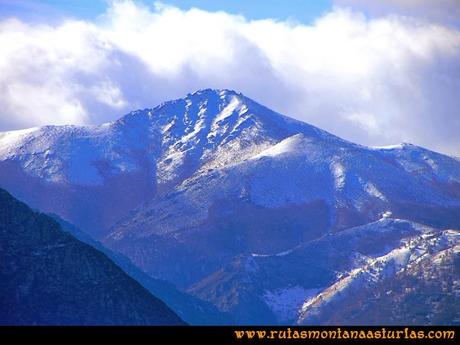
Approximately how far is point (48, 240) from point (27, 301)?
18.3 meters

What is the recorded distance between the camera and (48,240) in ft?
655
